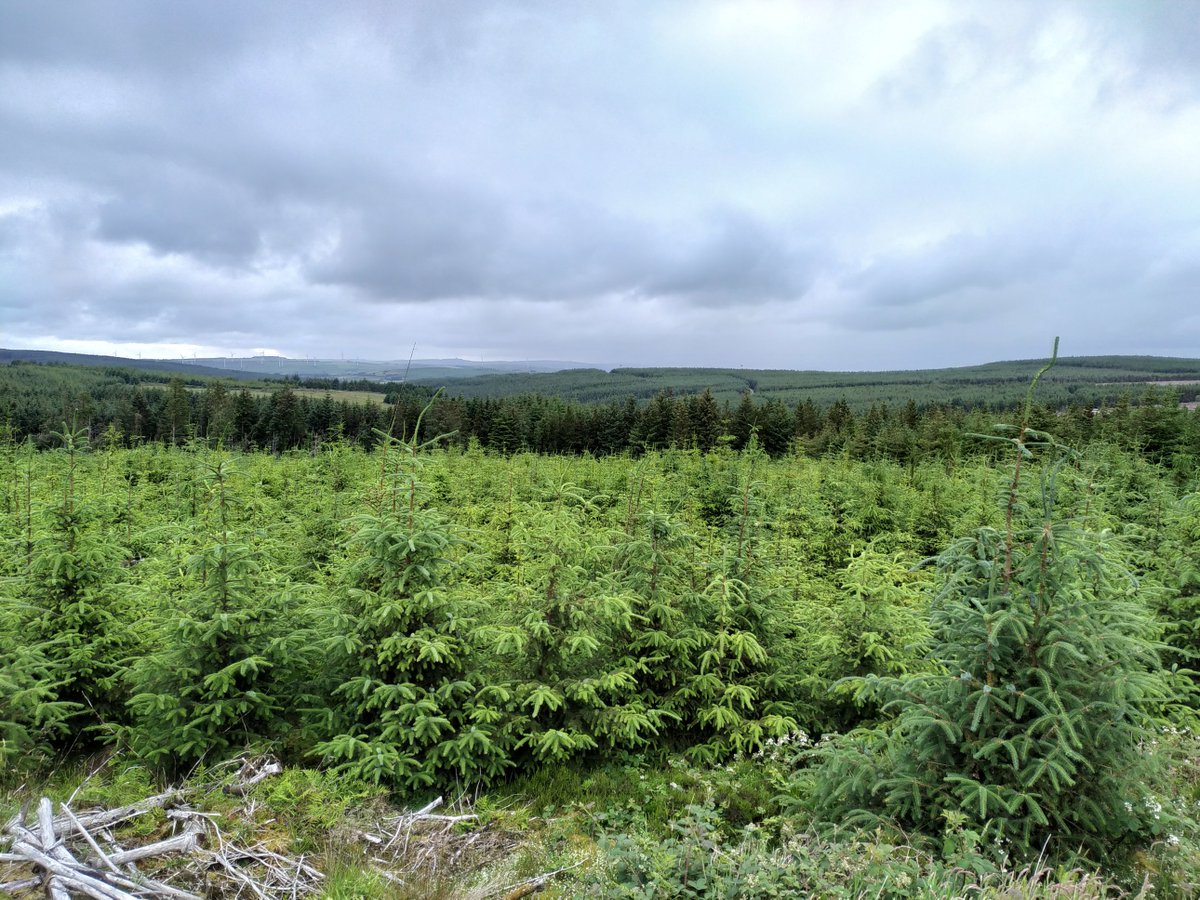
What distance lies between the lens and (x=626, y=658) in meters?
6.40

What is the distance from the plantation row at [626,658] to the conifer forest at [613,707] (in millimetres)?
41

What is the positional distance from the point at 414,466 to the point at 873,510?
13.4 meters

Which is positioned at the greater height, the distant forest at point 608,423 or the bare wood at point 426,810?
the distant forest at point 608,423

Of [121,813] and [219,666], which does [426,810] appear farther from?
[219,666]

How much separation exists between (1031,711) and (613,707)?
12.3 ft

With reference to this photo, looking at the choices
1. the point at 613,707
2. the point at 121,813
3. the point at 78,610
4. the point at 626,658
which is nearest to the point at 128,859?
the point at 121,813

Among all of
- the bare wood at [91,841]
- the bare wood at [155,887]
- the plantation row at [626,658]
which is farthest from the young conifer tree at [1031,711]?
the bare wood at [91,841]

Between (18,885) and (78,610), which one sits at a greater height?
(78,610)

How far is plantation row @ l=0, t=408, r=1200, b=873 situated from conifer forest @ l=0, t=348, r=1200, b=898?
0.04m

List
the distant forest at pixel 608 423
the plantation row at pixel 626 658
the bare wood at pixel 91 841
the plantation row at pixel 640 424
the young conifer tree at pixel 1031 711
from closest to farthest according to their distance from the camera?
the bare wood at pixel 91 841 → the young conifer tree at pixel 1031 711 → the plantation row at pixel 626 658 → the distant forest at pixel 608 423 → the plantation row at pixel 640 424

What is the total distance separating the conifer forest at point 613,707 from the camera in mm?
3889

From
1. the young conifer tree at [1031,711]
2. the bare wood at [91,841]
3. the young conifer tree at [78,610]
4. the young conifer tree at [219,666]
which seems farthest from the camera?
the young conifer tree at [78,610]

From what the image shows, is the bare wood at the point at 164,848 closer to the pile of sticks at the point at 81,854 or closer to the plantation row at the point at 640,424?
the pile of sticks at the point at 81,854

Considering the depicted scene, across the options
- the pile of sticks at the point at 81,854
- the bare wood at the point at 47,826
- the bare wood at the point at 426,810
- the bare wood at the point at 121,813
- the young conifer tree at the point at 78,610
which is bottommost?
the bare wood at the point at 426,810
